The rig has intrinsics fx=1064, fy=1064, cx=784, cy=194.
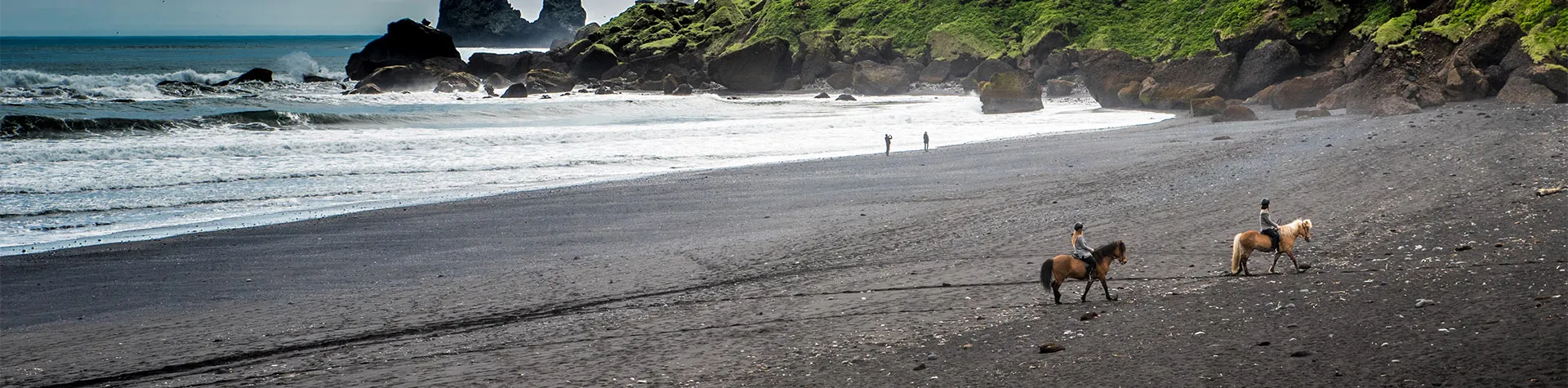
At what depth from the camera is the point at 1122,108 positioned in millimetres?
33000

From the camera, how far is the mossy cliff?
84.5 feet

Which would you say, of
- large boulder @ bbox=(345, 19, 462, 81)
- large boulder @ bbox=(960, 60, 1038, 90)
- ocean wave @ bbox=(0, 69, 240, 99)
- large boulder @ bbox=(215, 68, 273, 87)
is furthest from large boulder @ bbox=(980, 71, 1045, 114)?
large boulder @ bbox=(215, 68, 273, 87)

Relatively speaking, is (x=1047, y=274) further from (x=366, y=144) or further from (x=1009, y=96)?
(x=1009, y=96)

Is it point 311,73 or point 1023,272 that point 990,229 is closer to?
point 1023,272

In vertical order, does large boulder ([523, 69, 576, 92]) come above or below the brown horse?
above

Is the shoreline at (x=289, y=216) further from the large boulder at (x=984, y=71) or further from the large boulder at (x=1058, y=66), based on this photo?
the large boulder at (x=1058, y=66)

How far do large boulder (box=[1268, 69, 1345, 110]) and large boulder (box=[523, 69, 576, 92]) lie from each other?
119ft

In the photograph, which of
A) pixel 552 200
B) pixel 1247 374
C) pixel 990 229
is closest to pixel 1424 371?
pixel 1247 374

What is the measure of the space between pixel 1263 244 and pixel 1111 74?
29499mm

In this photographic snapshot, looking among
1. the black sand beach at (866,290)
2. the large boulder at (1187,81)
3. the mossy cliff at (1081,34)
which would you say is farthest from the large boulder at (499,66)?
the black sand beach at (866,290)

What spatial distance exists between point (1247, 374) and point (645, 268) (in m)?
5.73

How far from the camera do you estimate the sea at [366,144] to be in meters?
15.3

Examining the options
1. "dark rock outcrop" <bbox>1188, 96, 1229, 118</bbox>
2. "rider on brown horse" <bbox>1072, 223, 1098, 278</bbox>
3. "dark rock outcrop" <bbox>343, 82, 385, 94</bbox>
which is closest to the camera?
"rider on brown horse" <bbox>1072, 223, 1098, 278</bbox>

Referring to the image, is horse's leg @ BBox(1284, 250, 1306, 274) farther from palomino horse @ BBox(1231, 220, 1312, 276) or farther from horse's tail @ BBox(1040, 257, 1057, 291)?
horse's tail @ BBox(1040, 257, 1057, 291)
